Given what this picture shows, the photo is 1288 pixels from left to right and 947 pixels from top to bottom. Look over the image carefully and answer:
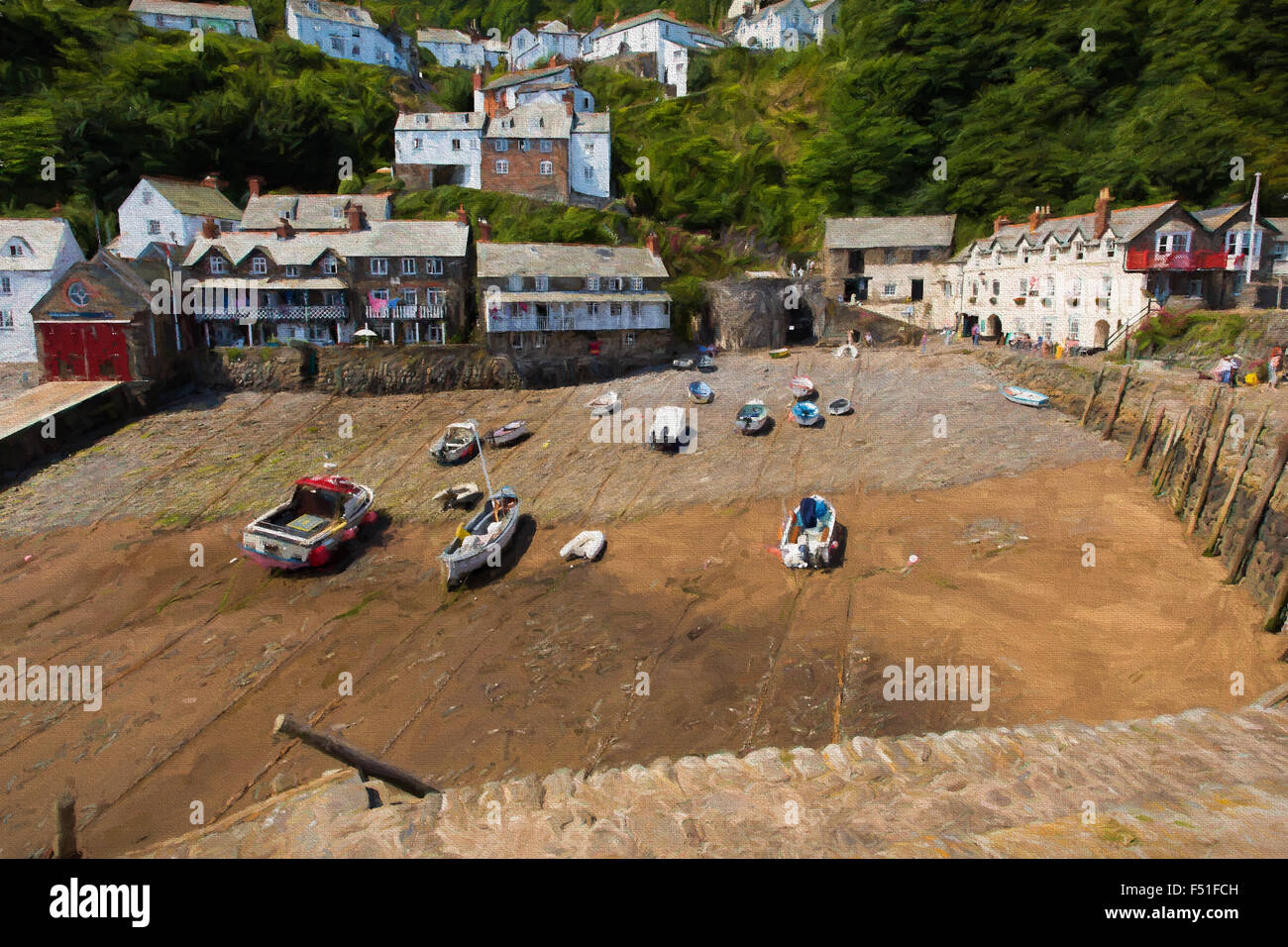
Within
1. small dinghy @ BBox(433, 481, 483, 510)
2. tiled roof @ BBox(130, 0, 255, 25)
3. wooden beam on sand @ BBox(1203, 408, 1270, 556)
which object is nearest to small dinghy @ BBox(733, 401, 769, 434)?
small dinghy @ BBox(433, 481, 483, 510)

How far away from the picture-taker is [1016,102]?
2211 inches

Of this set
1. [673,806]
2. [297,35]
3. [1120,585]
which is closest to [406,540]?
[673,806]

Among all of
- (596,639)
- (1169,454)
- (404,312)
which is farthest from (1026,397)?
(404,312)

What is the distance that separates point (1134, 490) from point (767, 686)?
56.2 ft

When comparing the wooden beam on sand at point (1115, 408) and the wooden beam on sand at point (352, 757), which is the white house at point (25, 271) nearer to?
the wooden beam on sand at point (352, 757)

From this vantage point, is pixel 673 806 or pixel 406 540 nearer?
pixel 673 806

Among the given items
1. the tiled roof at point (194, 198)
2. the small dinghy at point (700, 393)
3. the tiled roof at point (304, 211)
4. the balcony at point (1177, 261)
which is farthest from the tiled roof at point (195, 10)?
the balcony at point (1177, 261)

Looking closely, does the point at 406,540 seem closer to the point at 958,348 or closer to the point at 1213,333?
the point at 958,348

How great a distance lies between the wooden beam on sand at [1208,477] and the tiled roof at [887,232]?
3152 cm

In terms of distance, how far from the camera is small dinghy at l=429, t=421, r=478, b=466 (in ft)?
105

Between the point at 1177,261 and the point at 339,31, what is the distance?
86722 millimetres

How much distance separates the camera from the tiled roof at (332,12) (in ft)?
272

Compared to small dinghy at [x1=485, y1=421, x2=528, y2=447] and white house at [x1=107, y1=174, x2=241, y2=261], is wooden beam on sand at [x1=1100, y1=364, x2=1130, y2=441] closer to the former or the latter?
small dinghy at [x1=485, y1=421, x2=528, y2=447]

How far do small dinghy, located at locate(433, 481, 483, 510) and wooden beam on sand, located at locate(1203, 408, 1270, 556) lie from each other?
79.8 feet
